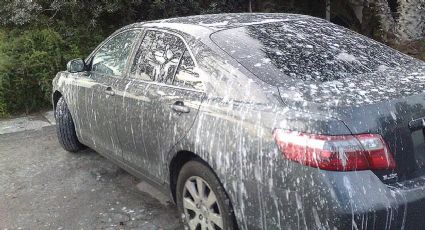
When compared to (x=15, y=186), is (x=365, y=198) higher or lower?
higher

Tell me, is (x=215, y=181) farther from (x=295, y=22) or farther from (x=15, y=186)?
(x=15, y=186)

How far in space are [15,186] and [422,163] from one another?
3848mm

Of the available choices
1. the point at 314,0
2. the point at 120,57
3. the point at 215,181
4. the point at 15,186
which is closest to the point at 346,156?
the point at 215,181

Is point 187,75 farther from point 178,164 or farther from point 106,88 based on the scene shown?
point 106,88

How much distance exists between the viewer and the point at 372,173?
2379 millimetres

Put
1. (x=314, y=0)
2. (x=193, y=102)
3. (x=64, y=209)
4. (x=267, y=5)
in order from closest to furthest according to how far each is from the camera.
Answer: (x=193, y=102)
(x=64, y=209)
(x=267, y=5)
(x=314, y=0)

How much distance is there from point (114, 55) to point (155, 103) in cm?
117

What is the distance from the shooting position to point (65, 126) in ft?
17.9

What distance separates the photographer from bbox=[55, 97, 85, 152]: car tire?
5.44m

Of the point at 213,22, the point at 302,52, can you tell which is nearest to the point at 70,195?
the point at 213,22

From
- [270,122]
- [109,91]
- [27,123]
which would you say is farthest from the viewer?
[27,123]

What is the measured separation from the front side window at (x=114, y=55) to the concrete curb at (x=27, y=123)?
8.47 feet

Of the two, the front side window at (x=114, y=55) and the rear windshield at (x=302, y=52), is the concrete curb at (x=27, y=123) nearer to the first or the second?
the front side window at (x=114, y=55)

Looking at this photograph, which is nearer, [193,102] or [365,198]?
[365,198]
